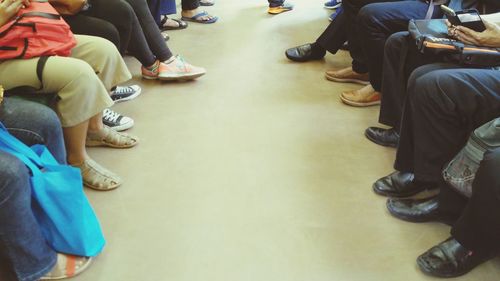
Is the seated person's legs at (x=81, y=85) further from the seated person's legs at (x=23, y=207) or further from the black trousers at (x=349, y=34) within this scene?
the black trousers at (x=349, y=34)

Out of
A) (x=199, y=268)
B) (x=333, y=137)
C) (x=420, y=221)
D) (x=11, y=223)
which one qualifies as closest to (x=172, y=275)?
(x=199, y=268)

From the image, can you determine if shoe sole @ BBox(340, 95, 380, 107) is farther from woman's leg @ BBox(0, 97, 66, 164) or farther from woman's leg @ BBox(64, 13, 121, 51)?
woman's leg @ BBox(0, 97, 66, 164)

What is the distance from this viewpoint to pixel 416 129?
157cm

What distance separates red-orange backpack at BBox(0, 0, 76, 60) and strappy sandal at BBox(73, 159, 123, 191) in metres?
0.41

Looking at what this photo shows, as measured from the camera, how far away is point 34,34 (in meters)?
1.48

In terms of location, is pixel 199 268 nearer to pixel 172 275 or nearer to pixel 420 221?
pixel 172 275

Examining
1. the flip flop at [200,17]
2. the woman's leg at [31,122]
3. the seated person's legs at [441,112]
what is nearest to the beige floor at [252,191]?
the seated person's legs at [441,112]

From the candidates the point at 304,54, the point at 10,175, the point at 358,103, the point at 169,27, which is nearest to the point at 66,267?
the point at 10,175

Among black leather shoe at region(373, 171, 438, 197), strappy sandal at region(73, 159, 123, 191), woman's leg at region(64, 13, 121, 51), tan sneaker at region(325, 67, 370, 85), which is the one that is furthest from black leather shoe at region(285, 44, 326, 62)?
strappy sandal at region(73, 159, 123, 191)

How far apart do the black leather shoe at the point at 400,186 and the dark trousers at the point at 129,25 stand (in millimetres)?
1327

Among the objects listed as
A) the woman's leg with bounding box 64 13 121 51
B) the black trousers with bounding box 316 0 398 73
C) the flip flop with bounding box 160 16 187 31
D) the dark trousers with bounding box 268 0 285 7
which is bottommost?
the flip flop with bounding box 160 16 187 31

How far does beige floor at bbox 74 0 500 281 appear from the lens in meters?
1.42

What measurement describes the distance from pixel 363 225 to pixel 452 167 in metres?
0.35

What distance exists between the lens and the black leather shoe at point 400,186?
5.57 ft
